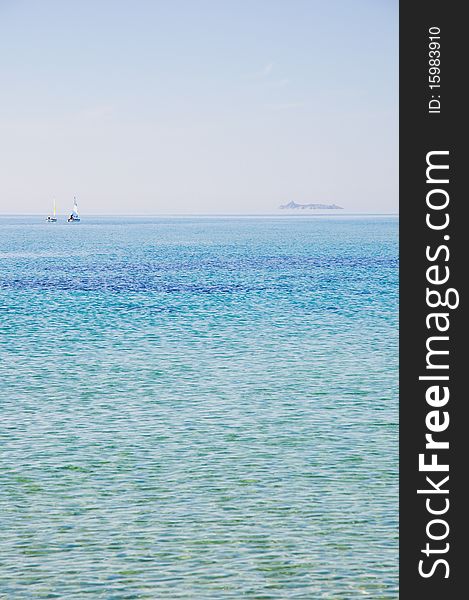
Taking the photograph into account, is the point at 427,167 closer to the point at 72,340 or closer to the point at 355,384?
the point at 355,384

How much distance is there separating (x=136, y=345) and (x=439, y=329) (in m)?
33.0

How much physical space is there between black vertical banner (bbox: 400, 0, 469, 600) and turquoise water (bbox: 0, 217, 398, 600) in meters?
5.72

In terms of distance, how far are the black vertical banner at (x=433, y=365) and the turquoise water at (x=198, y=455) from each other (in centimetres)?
572

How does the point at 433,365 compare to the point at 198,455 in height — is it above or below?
above

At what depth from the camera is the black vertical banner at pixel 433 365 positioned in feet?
27.8

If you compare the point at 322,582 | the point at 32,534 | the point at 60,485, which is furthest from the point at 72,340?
the point at 322,582

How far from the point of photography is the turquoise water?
15.0m

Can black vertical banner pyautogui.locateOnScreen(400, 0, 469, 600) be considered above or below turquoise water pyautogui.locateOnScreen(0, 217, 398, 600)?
above

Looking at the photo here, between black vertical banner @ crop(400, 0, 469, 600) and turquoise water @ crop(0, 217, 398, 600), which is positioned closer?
black vertical banner @ crop(400, 0, 469, 600)

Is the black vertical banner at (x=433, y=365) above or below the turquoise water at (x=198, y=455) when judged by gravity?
above

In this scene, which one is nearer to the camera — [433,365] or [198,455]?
[433,365]

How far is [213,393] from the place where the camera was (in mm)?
29797

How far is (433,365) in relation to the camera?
850 centimetres

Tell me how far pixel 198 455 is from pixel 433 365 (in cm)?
1385
